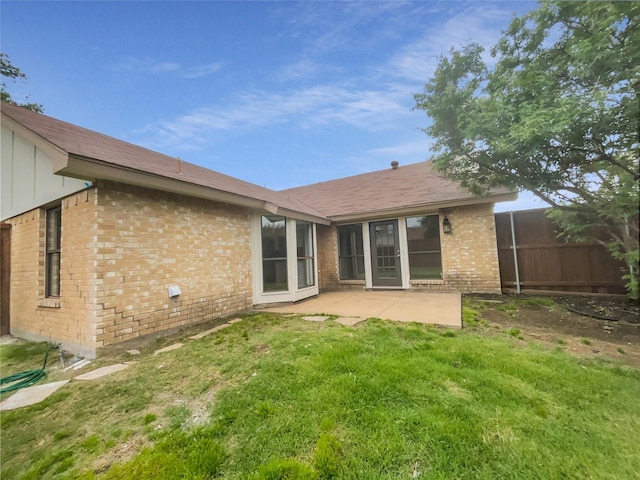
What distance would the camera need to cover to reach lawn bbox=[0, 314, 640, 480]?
1738mm

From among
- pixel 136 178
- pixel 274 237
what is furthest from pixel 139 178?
pixel 274 237

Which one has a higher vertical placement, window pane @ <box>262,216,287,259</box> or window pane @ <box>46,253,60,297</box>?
window pane @ <box>262,216,287,259</box>

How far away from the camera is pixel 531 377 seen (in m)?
2.69

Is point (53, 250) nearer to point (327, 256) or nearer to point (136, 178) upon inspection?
point (136, 178)

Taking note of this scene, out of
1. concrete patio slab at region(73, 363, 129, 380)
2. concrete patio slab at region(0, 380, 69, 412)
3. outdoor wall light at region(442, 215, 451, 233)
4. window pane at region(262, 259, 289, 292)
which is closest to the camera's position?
concrete patio slab at region(0, 380, 69, 412)

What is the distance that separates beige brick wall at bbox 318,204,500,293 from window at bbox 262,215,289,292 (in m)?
4.16

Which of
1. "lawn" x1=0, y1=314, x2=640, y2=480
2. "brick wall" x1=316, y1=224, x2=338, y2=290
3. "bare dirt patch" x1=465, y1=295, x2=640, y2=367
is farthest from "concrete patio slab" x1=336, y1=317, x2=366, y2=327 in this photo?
"brick wall" x1=316, y1=224, x2=338, y2=290

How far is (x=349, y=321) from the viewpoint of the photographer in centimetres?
494

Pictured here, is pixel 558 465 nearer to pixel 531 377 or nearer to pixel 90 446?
pixel 531 377

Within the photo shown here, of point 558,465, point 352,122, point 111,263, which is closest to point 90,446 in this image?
point 111,263

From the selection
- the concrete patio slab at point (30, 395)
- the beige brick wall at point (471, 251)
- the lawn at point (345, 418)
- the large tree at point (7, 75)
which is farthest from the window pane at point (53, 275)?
the large tree at point (7, 75)

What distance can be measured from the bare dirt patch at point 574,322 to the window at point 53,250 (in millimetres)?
7675

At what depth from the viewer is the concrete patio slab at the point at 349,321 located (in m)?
4.73

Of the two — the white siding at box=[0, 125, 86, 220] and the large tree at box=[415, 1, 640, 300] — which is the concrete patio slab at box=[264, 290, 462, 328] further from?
the white siding at box=[0, 125, 86, 220]
